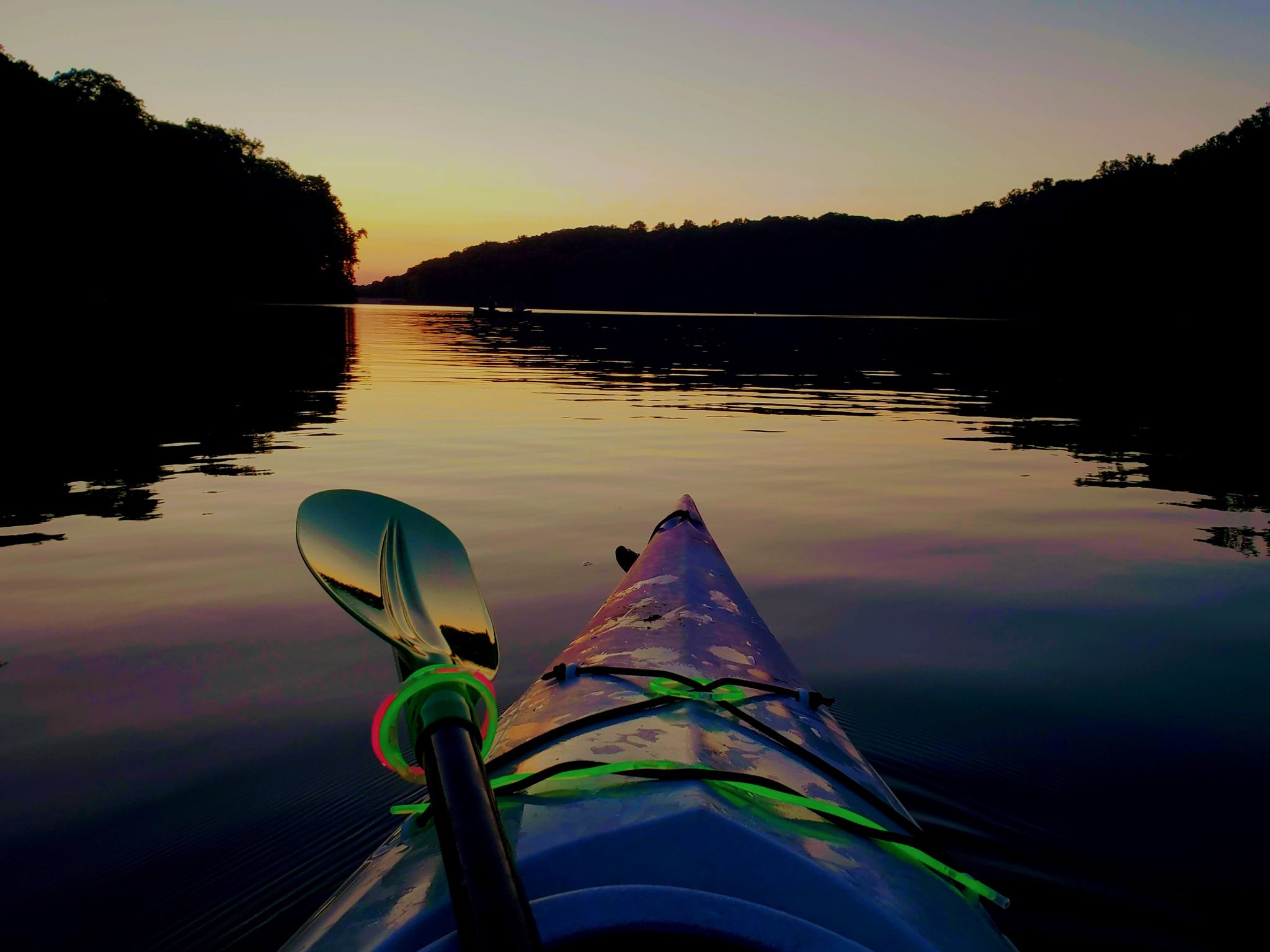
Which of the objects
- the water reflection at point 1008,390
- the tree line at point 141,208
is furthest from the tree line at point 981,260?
the tree line at point 141,208

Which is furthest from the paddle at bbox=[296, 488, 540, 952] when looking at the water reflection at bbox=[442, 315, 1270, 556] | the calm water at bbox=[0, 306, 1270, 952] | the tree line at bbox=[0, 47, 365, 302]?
the tree line at bbox=[0, 47, 365, 302]

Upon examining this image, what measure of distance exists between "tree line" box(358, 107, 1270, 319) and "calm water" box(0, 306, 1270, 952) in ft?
217

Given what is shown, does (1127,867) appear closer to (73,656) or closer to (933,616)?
(933,616)

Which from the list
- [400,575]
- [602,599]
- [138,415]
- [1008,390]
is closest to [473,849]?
[400,575]

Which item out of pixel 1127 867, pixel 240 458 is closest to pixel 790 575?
pixel 1127 867

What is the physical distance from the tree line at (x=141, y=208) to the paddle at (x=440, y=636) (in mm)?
51525

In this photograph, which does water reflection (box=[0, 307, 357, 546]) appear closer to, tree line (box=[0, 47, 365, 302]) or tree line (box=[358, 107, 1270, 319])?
tree line (box=[0, 47, 365, 302])

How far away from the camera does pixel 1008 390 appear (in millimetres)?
18984

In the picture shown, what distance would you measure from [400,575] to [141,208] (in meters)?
70.8

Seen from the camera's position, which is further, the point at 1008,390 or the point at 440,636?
the point at 1008,390

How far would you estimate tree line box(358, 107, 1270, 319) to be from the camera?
64.9 meters

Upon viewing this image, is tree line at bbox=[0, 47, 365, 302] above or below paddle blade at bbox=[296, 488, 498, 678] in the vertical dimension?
above

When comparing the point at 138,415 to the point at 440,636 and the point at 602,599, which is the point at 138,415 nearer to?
the point at 602,599

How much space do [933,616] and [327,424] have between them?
9372 millimetres
